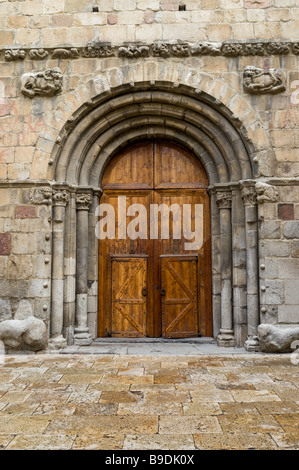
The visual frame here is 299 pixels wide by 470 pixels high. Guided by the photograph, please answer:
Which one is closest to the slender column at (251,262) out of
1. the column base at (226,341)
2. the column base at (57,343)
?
the column base at (226,341)

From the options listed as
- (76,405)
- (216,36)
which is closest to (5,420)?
(76,405)

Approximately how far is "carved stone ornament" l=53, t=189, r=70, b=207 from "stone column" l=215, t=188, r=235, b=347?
7.13 feet

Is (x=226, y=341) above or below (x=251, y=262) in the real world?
below

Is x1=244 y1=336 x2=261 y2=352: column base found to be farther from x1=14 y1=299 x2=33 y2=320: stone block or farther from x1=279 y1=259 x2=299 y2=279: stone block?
x1=14 y1=299 x2=33 y2=320: stone block

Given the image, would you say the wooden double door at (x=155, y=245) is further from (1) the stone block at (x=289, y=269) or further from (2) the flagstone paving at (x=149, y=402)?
(1) the stone block at (x=289, y=269)

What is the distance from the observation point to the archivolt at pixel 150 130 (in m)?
5.32

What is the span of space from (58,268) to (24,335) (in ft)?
3.18

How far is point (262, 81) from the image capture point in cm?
520

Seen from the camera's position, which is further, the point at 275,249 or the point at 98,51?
the point at 98,51

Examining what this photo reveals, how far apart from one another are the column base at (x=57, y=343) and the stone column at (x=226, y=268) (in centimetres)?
212

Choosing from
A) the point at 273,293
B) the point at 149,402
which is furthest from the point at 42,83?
the point at 149,402

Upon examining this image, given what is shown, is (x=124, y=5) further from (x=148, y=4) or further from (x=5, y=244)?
(x=5, y=244)

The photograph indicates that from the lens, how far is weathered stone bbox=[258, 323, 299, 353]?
4.77m

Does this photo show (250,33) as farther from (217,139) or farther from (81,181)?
(81,181)
